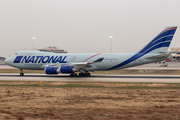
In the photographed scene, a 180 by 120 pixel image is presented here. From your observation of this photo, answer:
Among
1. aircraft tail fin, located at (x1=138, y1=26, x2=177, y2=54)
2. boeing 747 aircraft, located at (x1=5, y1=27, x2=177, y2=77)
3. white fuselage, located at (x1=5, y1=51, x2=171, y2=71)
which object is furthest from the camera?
white fuselage, located at (x1=5, y1=51, x2=171, y2=71)

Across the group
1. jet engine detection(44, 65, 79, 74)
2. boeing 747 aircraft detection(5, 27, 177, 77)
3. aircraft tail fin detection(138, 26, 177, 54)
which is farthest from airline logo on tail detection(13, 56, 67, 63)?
aircraft tail fin detection(138, 26, 177, 54)

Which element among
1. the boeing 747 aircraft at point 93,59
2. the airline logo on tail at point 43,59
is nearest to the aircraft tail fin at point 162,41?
the boeing 747 aircraft at point 93,59

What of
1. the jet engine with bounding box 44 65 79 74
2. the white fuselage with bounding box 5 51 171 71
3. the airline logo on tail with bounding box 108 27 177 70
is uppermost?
the airline logo on tail with bounding box 108 27 177 70

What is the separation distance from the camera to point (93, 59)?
39.4 meters

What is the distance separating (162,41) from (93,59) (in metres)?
12.5

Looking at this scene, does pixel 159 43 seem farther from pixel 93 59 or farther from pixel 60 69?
pixel 60 69

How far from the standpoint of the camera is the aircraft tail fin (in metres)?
37.2

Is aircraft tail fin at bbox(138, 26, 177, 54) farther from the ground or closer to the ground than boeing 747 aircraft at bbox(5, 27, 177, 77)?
farther from the ground

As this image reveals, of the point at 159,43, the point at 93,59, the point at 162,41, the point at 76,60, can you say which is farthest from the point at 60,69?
the point at 162,41

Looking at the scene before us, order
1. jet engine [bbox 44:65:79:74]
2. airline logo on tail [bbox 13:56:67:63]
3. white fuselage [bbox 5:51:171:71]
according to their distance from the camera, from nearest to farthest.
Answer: jet engine [bbox 44:65:79:74], white fuselage [bbox 5:51:171:71], airline logo on tail [bbox 13:56:67:63]

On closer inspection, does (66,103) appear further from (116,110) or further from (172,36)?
(172,36)

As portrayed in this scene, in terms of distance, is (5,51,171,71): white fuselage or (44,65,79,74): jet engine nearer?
(44,65,79,74): jet engine

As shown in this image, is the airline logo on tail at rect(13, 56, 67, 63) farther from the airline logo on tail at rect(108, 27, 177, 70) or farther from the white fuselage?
the airline logo on tail at rect(108, 27, 177, 70)

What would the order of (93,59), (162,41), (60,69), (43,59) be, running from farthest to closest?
(43,59)
(93,59)
(162,41)
(60,69)
